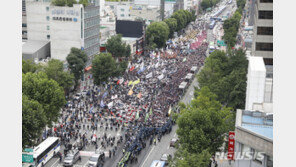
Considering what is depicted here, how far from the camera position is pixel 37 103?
170ft

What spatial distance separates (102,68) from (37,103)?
33.5 m

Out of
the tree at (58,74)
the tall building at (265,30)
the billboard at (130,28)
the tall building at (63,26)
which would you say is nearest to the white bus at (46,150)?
the tree at (58,74)

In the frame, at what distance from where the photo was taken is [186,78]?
3610 inches

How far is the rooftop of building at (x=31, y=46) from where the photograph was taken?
89250 mm

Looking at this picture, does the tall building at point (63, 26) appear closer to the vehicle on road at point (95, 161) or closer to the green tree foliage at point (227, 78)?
the green tree foliage at point (227, 78)

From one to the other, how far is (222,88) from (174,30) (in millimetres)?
89857

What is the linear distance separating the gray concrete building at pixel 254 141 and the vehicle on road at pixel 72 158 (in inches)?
937

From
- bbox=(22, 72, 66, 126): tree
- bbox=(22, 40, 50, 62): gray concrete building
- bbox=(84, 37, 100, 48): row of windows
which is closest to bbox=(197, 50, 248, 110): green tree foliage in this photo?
bbox=(22, 72, 66, 126): tree

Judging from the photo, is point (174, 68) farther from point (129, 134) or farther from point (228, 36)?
point (129, 134)

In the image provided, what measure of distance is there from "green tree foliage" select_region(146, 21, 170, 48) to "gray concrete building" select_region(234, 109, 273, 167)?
3633 inches

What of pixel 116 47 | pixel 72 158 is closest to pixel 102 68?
→ pixel 116 47

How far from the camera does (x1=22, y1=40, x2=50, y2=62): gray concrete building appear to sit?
3477 inches

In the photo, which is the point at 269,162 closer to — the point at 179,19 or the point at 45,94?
the point at 45,94

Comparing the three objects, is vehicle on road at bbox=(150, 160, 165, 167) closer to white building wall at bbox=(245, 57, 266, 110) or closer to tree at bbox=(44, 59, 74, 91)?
white building wall at bbox=(245, 57, 266, 110)
